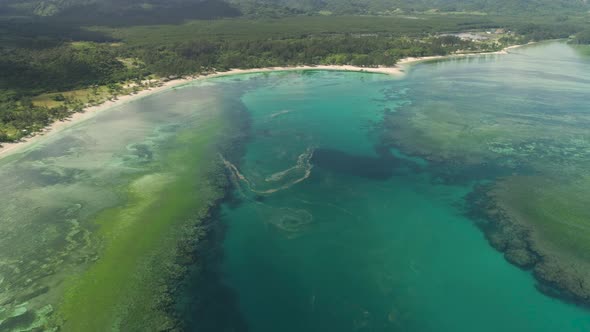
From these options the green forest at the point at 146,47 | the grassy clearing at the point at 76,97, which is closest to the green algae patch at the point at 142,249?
the green forest at the point at 146,47

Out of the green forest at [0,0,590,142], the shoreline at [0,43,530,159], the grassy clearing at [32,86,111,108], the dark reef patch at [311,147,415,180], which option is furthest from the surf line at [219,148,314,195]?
the grassy clearing at [32,86,111,108]

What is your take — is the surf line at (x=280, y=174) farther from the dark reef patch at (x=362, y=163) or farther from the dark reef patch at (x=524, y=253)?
the dark reef patch at (x=524, y=253)

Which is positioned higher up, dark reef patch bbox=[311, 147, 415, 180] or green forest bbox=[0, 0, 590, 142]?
green forest bbox=[0, 0, 590, 142]

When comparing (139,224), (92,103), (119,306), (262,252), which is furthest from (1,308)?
(92,103)

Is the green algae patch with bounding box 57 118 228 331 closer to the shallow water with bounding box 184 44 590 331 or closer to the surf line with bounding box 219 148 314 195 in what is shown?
the surf line with bounding box 219 148 314 195

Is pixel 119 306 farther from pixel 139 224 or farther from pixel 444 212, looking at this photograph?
pixel 444 212

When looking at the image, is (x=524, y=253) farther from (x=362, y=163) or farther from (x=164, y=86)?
(x=164, y=86)
